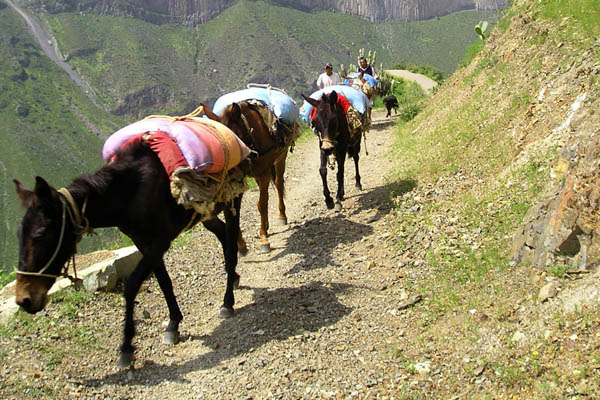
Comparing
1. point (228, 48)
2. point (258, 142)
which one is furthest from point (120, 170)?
point (228, 48)

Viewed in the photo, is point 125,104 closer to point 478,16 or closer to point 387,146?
point 478,16

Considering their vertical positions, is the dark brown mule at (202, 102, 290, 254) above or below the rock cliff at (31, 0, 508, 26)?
below

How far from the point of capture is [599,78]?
6.67m

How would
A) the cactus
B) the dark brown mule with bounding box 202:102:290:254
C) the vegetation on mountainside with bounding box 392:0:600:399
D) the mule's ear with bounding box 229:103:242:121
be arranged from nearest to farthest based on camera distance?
the vegetation on mountainside with bounding box 392:0:600:399 → the mule's ear with bounding box 229:103:242:121 → the dark brown mule with bounding box 202:102:290:254 → the cactus

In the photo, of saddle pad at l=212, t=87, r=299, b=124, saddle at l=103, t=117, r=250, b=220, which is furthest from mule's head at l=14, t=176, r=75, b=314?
saddle pad at l=212, t=87, r=299, b=124

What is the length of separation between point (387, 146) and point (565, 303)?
439 inches

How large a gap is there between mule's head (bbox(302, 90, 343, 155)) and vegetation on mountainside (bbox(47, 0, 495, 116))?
60881 millimetres

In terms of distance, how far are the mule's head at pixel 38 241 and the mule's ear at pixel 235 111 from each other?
3322 mm

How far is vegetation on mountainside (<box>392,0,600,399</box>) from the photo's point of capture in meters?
3.97

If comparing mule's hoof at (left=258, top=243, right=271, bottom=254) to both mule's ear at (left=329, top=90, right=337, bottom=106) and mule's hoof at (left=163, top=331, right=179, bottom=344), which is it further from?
mule's ear at (left=329, top=90, right=337, bottom=106)

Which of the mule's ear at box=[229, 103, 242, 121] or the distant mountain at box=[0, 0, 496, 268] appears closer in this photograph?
the mule's ear at box=[229, 103, 242, 121]

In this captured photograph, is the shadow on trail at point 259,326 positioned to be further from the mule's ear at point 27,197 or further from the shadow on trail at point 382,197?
the shadow on trail at point 382,197

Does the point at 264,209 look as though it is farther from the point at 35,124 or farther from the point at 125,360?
the point at 35,124

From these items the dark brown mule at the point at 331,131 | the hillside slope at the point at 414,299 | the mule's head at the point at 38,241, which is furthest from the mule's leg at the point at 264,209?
the mule's head at the point at 38,241
